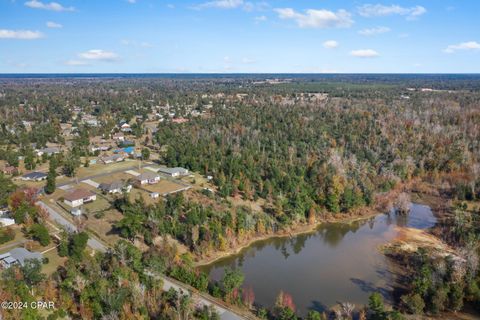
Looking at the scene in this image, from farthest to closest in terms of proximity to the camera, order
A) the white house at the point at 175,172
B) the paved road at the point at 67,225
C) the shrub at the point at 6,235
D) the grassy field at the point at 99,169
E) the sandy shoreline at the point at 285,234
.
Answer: the white house at the point at 175,172 → the grassy field at the point at 99,169 → the sandy shoreline at the point at 285,234 → the paved road at the point at 67,225 → the shrub at the point at 6,235

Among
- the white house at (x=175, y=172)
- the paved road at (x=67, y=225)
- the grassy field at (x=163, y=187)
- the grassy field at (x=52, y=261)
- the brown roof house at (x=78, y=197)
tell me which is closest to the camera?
the grassy field at (x=52, y=261)

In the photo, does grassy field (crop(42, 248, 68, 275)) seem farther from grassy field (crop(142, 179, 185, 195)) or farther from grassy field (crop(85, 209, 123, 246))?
grassy field (crop(142, 179, 185, 195))

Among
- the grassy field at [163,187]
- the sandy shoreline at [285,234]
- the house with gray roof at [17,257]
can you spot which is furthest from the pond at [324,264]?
the grassy field at [163,187]

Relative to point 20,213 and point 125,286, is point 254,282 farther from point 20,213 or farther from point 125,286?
point 20,213

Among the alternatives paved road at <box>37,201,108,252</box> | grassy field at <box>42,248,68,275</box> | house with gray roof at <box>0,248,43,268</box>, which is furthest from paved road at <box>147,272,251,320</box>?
house with gray roof at <box>0,248,43,268</box>

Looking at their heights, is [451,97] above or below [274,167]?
above

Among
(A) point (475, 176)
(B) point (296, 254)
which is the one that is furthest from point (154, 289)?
(A) point (475, 176)

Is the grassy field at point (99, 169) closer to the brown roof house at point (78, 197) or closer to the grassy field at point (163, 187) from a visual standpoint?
the brown roof house at point (78, 197)
